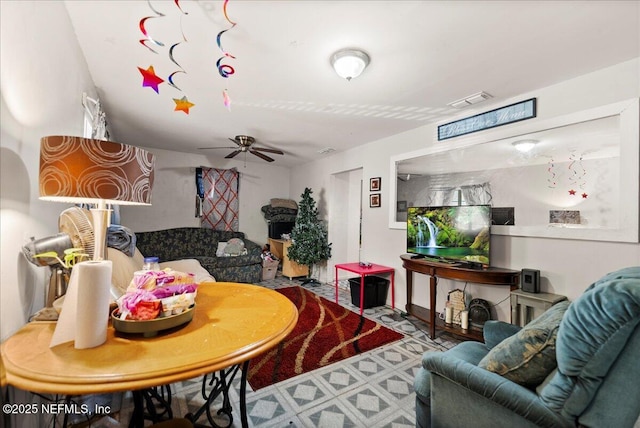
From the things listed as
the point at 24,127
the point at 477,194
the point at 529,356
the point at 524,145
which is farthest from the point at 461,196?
the point at 24,127

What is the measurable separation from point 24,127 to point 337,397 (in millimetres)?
2209

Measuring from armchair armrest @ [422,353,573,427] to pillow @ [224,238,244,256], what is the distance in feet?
13.3

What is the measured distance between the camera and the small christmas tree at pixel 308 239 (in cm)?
467

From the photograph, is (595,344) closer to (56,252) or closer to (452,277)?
(452,277)

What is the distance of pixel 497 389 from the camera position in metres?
1.03

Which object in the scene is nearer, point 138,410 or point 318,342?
point 138,410

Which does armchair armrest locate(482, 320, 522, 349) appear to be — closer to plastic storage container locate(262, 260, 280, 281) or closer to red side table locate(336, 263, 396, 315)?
red side table locate(336, 263, 396, 315)

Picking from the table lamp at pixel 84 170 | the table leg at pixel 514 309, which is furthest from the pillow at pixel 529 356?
the table lamp at pixel 84 170

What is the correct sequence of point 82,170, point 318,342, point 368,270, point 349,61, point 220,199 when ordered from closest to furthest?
point 82,170 < point 349,61 < point 318,342 < point 368,270 < point 220,199

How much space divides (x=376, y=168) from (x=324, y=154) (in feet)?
4.13

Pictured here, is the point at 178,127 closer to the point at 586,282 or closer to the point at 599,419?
the point at 599,419

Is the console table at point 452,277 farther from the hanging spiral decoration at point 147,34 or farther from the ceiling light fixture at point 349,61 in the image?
the hanging spiral decoration at point 147,34

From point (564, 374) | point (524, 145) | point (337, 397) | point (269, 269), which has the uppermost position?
point (524, 145)

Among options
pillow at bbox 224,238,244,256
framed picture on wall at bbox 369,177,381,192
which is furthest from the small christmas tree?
framed picture on wall at bbox 369,177,381,192
